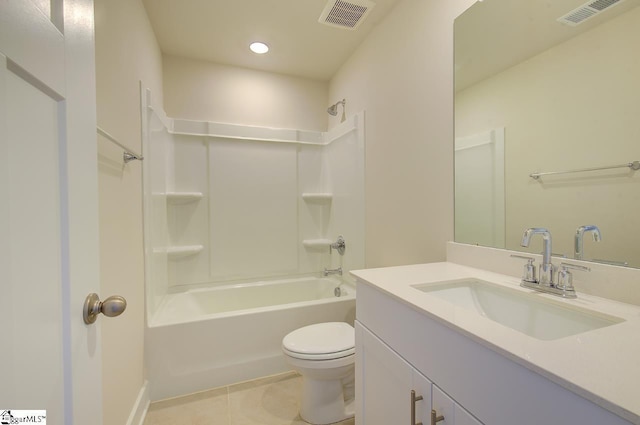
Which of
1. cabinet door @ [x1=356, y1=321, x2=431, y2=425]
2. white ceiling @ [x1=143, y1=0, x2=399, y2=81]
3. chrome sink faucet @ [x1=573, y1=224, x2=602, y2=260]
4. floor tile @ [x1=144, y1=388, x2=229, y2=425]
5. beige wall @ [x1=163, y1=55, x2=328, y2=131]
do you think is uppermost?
white ceiling @ [x1=143, y1=0, x2=399, y2=81]

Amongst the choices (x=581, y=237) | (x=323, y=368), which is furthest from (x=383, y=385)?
(x=581, y=237)

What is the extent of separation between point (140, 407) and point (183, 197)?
5.05ft

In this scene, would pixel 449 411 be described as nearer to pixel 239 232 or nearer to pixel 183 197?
Result: pixel 239 232

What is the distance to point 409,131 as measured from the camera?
172 centimetres

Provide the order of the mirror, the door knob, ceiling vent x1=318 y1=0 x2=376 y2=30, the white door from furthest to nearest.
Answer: ceiling vent x1=318 y1=0 x2=376 y2=30
the mirror
the door knob
the white door

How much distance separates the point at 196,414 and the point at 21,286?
162 centimetres

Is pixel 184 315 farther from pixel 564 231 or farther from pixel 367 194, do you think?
pixel 564 231

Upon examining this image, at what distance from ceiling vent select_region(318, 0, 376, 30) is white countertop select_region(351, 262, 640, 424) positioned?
5.83ft

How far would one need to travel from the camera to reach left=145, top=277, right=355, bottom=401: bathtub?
5.81 feet

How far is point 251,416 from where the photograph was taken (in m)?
1.60

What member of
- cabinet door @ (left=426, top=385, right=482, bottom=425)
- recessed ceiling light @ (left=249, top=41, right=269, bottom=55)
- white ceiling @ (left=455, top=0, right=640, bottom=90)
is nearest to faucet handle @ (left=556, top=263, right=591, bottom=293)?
cabinet door @ (left=426, top=385, right=482, bottom=425)

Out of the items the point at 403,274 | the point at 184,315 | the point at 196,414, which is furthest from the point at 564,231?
the point at 184,315

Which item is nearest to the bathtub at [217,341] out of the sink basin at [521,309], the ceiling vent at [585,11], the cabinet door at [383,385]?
the cabinet door at [383,385]

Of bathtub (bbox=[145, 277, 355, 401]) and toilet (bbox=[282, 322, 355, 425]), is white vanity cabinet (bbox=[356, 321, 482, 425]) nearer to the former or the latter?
toilet (bbox=[282, 322, 355, 425])
